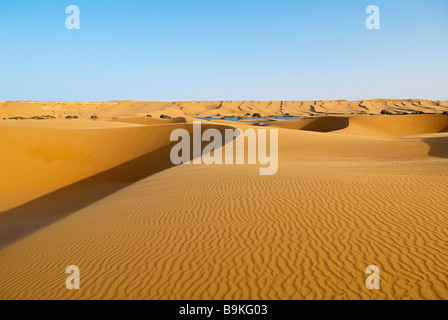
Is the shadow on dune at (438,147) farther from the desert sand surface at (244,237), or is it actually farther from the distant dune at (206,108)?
the distant dune at (206,108)

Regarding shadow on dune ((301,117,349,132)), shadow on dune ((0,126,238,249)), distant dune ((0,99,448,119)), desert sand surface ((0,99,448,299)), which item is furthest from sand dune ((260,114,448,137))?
distant dune ((0,99,448,119))

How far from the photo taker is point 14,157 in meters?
16.8

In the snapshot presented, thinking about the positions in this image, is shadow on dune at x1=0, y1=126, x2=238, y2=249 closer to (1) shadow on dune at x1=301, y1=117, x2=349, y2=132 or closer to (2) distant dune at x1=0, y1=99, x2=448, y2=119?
(1) shadow on dune at x1=301, y1=117, x2=349, y2=132

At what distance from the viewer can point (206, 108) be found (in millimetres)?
114188

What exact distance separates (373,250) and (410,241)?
700mm

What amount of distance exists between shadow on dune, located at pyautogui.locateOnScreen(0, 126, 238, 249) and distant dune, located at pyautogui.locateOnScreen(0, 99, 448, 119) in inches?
2321

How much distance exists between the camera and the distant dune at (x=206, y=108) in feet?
Result: 277

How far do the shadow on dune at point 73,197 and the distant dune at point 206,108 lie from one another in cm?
5896

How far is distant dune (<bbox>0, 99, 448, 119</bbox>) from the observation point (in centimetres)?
8450

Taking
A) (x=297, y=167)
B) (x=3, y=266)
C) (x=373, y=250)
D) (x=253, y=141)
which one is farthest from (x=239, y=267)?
(x=253, y=141)

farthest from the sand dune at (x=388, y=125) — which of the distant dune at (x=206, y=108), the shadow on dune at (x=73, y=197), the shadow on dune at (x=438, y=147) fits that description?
the distant dune at (x=206, y=108)

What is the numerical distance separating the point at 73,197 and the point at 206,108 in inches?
4049

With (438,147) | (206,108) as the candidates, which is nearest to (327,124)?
(438,147)

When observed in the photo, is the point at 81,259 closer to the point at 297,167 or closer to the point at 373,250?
the point at 373,250
